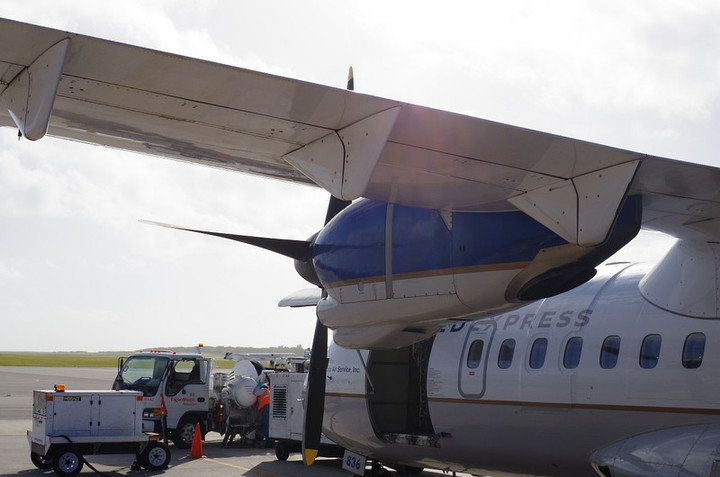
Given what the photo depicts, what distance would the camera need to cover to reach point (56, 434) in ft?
49.5

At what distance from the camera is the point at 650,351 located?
25.5ft

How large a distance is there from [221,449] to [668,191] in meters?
17.2

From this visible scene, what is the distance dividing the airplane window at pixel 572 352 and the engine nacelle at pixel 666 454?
935 mm

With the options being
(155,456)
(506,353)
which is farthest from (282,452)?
(506,353)

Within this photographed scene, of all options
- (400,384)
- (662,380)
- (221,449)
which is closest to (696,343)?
(662,380)

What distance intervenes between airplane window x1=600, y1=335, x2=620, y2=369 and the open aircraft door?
1.66 m

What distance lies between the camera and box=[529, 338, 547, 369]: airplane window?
8852 millimetres

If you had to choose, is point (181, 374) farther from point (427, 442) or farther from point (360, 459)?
point (427, 442)

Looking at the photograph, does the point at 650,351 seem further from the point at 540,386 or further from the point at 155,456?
the point at 155,456

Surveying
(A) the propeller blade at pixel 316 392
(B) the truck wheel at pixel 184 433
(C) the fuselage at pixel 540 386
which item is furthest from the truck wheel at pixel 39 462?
(A) the propeller blade at pixel 316 392

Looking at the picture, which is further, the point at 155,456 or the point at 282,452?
the point at 282,452

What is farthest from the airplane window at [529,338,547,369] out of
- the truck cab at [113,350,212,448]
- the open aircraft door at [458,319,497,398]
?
the truck cab at [113,350,212,448]

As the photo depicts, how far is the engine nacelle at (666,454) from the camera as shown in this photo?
6.85m

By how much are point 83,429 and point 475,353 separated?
28.6 ft
